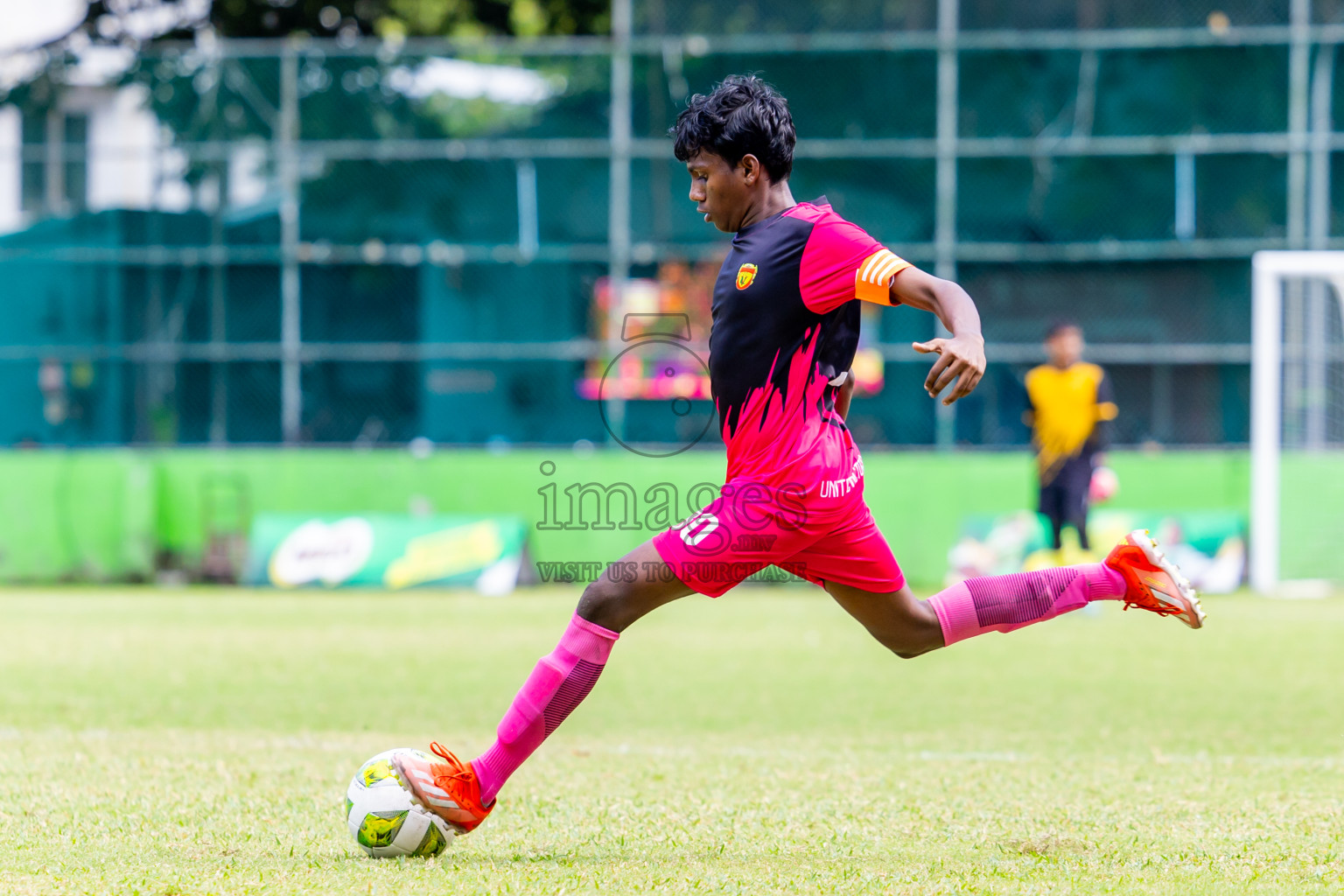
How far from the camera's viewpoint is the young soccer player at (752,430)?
431 cm

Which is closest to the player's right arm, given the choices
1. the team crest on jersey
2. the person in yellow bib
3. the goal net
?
the team crest on jersey

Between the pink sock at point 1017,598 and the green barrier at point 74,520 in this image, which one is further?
the green barrier at point 74,520

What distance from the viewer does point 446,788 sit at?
4.34 meters

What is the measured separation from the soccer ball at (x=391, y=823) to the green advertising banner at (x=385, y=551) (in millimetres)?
10287

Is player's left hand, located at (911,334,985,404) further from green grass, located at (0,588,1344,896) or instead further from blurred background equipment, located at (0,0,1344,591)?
blurred background equipment, located at (0,0,1344,591)

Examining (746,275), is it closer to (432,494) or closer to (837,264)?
Answer: (837,264)

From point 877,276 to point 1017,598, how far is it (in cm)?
133

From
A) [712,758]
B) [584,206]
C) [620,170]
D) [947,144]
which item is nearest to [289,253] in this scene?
[584,206]

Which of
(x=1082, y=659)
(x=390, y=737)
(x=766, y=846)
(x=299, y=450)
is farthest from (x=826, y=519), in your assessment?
(x=299, y=450)

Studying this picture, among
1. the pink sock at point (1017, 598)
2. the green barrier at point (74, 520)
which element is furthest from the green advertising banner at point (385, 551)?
the pink sock at point (1017, 598)

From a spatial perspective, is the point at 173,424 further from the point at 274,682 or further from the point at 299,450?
the point at 274,682

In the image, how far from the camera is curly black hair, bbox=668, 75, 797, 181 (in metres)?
4.38

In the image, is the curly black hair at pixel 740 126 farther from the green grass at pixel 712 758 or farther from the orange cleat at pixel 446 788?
the green grass at pixel 712 758

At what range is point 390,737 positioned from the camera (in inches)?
265
